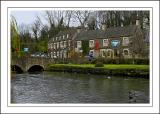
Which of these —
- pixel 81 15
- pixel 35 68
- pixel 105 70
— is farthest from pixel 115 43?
pixel 81 15

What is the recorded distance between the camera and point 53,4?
2654 mm

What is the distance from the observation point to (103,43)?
17641 mm

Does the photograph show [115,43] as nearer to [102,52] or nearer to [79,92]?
[102,52]

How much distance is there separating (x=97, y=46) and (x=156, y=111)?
50.6 feet

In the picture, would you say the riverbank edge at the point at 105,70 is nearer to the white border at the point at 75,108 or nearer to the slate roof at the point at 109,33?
the slate roof at the point at 109,33

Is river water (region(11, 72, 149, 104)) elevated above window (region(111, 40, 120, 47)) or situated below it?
below

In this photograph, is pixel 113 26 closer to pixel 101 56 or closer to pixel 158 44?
pixel 101 56

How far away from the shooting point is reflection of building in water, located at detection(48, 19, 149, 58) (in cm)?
1477

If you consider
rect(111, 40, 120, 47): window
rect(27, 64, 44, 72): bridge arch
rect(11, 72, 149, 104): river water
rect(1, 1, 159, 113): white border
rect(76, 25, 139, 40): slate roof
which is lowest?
rect(11, 72, 149, 104): river water

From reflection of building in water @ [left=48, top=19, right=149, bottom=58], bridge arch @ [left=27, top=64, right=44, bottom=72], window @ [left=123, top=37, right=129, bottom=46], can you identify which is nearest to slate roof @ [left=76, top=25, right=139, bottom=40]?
reflection of building in water @ [left=48, top=19, right=149, bottom=58]

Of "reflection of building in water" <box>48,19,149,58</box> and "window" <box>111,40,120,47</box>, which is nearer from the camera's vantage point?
"reflection of building in water" <box>48,19,149,58</box>

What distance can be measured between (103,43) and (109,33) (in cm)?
67

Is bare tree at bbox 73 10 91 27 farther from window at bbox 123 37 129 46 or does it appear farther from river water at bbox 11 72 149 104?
window at bbox 123 37 129 46

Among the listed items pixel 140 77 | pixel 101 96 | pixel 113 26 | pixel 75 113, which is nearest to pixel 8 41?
pixel 75 113
